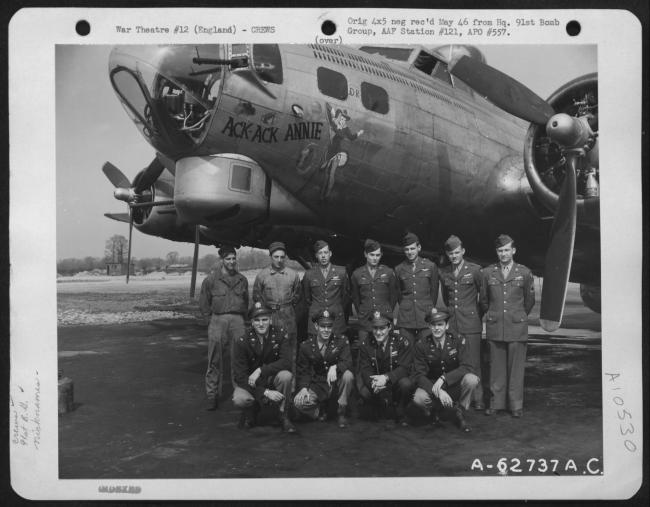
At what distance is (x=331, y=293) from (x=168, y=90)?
2.97 metres

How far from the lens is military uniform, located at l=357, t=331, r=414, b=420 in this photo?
226 inches

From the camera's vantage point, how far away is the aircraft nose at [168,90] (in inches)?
238

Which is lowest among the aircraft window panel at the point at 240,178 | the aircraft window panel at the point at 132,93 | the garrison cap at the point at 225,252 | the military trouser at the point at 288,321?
the military trouser at the point at 288,321

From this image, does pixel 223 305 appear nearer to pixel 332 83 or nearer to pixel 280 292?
pixel 280 292

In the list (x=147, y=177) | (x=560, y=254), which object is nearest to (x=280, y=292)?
(x=560, y=254)

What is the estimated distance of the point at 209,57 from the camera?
609 cm

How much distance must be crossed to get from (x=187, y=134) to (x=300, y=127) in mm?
1320

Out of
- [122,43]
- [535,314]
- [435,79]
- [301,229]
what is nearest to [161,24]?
[122,43]

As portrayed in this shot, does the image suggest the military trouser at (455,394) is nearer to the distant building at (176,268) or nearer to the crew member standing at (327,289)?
the crew member standing at (327,289)

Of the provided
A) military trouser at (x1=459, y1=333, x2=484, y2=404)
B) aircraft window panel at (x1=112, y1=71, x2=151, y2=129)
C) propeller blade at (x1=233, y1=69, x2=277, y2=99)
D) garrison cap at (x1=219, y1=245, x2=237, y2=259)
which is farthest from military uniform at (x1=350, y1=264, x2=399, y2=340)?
aircraft window panel at (x1=112, y1=71, x2=151, y2=129)

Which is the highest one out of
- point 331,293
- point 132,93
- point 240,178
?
point 132,93

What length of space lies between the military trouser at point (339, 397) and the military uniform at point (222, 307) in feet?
4.02

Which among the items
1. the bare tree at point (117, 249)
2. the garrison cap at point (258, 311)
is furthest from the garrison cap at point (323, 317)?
the bare tree at point (117, 249)

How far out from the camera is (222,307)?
6.49 metres
